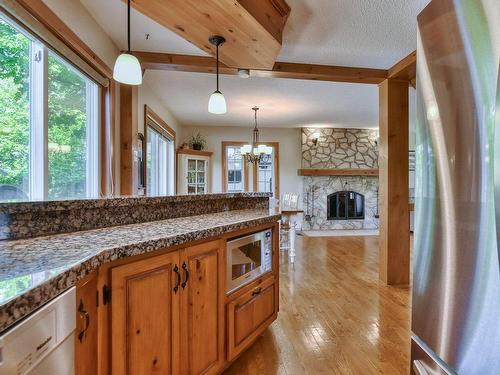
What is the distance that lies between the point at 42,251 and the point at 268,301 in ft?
4.89

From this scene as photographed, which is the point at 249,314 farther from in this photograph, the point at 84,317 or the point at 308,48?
the point at 308,48

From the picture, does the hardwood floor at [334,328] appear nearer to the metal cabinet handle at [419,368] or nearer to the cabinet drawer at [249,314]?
the cabinet drawer at [249,314]

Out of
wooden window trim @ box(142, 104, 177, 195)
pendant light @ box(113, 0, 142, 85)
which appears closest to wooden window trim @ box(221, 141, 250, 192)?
wooden window trim @ box(142, 104, 177, 195)

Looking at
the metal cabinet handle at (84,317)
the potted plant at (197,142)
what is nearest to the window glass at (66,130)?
the metal cabinet handle at (84,317)

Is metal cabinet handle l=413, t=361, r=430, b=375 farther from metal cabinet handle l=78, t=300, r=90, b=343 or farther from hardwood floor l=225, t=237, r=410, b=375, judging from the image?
metal cabinet handle l=78, t=300, r=90, b=343

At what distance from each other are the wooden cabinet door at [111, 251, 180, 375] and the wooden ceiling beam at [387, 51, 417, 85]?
2986mm

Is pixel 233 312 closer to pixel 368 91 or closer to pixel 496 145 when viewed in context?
pixel 496 145

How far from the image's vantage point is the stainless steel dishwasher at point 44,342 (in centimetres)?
59

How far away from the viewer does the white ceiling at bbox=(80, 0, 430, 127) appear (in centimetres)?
221

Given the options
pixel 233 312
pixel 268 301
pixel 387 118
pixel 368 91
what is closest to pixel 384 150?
pixel 387 118

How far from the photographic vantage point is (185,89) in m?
4.13

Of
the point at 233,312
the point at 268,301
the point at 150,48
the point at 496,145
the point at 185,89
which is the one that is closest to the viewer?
the point at 496,145

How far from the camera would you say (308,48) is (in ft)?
9.27

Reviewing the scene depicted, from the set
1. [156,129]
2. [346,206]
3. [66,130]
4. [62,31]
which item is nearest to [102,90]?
[66,130]
